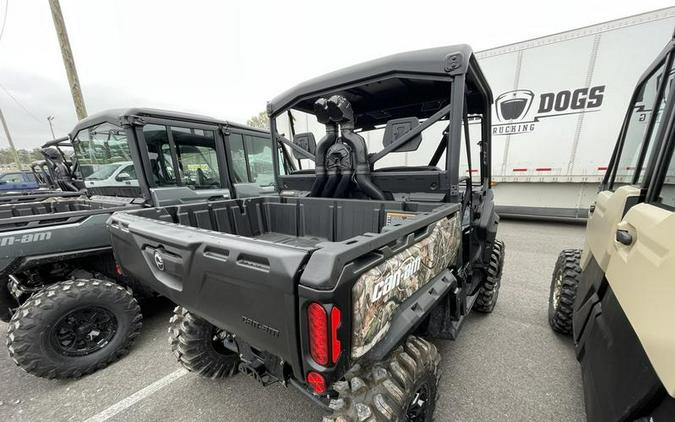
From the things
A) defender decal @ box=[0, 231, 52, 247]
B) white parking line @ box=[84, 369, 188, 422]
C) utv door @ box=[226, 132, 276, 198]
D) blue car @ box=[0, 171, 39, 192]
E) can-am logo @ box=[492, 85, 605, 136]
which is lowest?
white parking line @ box=[84, 369, 188, 422]

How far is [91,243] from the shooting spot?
2.78 meters

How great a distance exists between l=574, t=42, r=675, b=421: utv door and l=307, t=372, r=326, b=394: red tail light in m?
1.15

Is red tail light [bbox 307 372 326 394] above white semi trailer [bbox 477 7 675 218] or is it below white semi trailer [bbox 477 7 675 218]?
below

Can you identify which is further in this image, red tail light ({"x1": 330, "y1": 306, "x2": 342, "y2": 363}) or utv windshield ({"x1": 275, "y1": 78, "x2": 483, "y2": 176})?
utv windshield ({"x1": 275, "y1": 78, "x2": 483, "y2": 176})

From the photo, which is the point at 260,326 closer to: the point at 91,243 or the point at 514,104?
the point at 91,243

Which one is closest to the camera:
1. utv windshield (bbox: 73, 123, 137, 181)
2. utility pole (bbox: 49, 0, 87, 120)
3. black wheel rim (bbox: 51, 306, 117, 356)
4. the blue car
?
black wheel rim (bbox: 51, 306, 117, 356)

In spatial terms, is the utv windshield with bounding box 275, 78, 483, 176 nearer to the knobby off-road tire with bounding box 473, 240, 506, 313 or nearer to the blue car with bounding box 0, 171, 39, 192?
the knobby off-road tire with bounding box 473, 240, 506, 313

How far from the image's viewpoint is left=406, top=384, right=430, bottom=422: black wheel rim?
1.56 metres

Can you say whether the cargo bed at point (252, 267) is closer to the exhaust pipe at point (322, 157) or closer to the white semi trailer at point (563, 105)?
the exhaust pipe at point (322, 157)

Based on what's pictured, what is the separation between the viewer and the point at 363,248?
3.53 ft

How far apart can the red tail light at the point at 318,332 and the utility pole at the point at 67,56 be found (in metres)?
12.0

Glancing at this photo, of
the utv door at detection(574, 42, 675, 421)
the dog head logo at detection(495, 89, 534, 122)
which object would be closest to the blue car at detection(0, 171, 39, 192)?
the utv door at detection(574, 42, 675, 421)

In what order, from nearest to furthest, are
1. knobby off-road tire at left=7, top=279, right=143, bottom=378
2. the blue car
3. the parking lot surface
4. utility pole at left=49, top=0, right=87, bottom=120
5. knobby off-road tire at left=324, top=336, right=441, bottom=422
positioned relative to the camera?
knobby off-road tire at left=324, top=336, right=441, bottom=422 → the parking lot surface → knobby off-road tire at left=7, top=279, right=143, bottom=378 → utility pole at left=49, top=0, right=87, bottom=120 → the blue car

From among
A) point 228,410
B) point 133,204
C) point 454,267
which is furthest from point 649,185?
point 133,204
